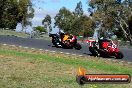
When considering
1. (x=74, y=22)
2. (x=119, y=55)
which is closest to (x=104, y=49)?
(x=119, y=55)

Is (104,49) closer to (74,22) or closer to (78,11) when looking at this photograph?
(74,22)

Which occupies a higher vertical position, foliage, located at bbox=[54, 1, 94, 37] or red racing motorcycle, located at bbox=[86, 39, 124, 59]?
foliage, located at bbox=[54, 1, 94, 37]

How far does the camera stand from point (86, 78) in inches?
141

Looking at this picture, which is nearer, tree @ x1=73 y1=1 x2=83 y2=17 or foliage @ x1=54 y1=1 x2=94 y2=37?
foliage @ x1=54 y1=1 x2=94 y2=37

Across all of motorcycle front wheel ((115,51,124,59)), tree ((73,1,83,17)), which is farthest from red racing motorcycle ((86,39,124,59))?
tree ((73,1,83,17))

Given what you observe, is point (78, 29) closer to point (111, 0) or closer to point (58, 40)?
point (111, 0)

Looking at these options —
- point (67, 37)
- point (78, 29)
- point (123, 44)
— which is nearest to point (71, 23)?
point (78, 29)

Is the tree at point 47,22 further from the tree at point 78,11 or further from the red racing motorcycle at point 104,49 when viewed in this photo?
the red racing motorcycle at point 104,49

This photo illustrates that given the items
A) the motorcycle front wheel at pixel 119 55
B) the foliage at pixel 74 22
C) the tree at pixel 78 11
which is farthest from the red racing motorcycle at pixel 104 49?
the tree at pixel 78 11

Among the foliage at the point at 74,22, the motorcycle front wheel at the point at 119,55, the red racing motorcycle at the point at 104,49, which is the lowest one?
the motorcycle front wheel at the point at 119,55

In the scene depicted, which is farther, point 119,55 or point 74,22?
point 74,22

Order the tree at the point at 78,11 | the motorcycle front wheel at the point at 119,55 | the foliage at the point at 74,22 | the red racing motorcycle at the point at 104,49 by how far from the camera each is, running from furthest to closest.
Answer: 1. the tree at the point at 78,11
2. the foliage at the point at 74,22
3. the red racing motorcycle at the point at 104,49
4. the motorcycle front wheel at the point at 119,55

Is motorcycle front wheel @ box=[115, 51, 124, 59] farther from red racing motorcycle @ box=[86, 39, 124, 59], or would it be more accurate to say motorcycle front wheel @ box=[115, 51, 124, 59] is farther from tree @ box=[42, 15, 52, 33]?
tree @ box=[42, 15, 52, 33]

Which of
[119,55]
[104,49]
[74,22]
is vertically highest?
[74,22]
